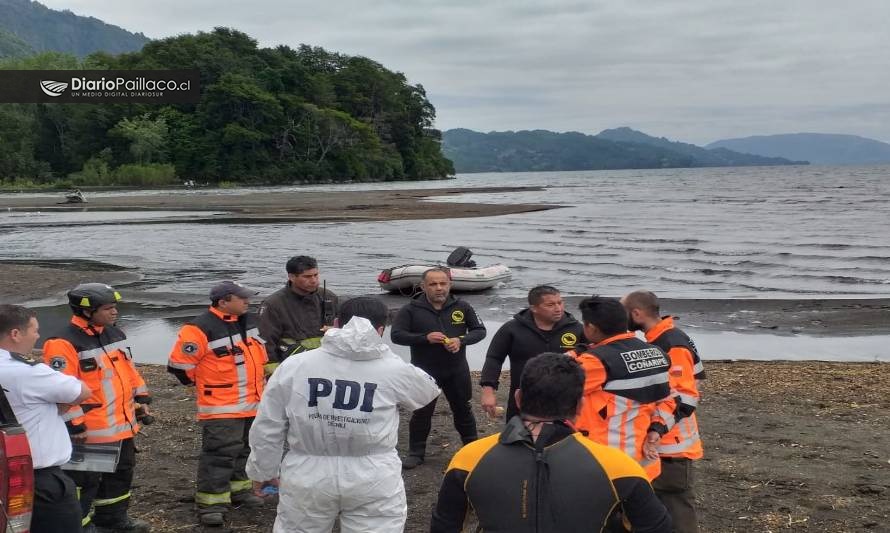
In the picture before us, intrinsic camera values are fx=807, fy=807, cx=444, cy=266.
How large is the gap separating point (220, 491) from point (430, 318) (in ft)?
7.74

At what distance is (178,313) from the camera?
17.6m

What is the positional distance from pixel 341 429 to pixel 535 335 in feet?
9.19

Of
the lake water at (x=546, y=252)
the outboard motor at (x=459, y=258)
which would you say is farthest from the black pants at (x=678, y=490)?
the outboard motor at (x=459, y=258)

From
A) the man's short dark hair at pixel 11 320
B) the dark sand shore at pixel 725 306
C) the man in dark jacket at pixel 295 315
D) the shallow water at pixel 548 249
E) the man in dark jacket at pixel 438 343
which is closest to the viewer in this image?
the man's short dark hair at pixel 11 320

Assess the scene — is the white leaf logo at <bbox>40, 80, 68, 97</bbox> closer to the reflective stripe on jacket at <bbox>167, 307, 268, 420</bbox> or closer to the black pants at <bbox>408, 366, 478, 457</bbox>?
the black pants at <bbox>408, 366, 478, 457</bbox>

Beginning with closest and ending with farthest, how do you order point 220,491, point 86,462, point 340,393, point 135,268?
1. point 340,393
2. point 86,462
3. point 220,491
4. point 135,268

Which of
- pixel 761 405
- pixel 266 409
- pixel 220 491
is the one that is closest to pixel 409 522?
pixel 220 491

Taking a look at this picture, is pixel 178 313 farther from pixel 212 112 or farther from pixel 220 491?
pixel 212 112

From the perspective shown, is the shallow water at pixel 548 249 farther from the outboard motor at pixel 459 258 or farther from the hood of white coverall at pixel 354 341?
the hood of white coverall at pixel 354 341

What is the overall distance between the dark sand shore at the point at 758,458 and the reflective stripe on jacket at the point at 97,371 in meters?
1.03

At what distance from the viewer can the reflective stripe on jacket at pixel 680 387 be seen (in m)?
4.80

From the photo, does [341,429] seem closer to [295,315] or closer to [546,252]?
→ [295,315]

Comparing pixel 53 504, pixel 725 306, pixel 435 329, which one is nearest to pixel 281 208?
pixel 725 306

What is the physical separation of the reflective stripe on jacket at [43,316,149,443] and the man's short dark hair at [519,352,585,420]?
3.55 m
